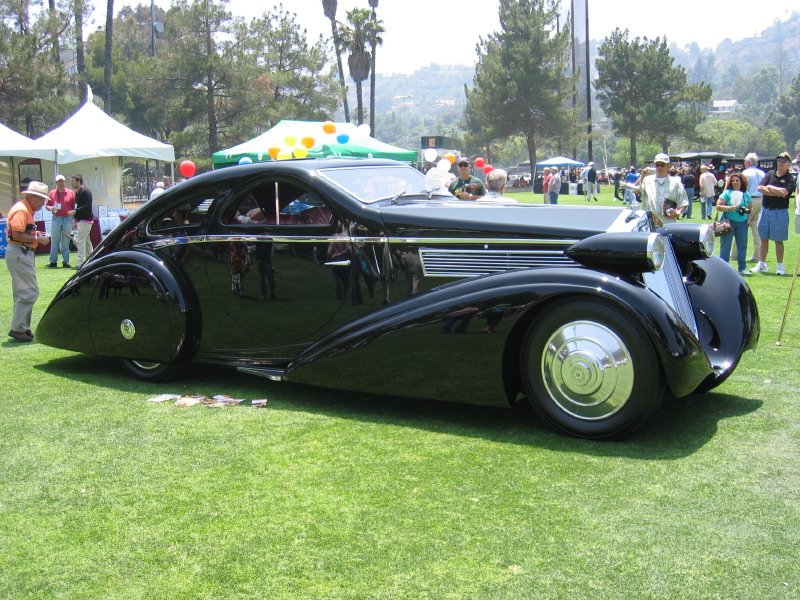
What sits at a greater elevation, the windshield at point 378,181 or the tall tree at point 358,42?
the tall tree at point 358,42

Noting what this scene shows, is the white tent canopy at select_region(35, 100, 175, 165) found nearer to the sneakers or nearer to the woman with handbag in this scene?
the sneakers

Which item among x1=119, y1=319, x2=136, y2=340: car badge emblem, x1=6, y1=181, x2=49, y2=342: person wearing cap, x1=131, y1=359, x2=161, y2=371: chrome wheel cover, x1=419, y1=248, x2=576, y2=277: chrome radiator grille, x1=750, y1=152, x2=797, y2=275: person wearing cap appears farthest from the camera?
x1=750, y1=152, x2=797, y2=275: person wearing cap

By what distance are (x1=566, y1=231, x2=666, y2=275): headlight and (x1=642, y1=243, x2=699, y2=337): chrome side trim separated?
0.64 ft

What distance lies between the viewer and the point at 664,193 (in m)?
9.88

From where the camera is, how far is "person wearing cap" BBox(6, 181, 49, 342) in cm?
720

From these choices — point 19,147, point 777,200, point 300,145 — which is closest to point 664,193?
point 777,200

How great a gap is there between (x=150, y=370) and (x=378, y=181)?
2235 millimetres

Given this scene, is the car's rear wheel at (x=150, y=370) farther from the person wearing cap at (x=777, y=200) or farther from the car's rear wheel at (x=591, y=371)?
the person wearing cap at (x=777, y=200)

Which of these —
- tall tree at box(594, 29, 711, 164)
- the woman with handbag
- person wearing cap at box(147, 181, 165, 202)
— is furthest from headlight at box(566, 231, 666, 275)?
tall tree at box(594, 29, 711, 164)

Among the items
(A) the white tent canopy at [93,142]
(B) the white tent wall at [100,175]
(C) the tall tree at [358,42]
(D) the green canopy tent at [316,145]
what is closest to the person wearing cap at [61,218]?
(A) the white tent canopy at [93,142]

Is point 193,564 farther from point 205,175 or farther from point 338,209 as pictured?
point 205,175

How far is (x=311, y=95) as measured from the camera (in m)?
48.4

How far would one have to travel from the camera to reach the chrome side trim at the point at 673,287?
15.0 feet

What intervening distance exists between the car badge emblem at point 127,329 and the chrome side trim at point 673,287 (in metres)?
3.61
